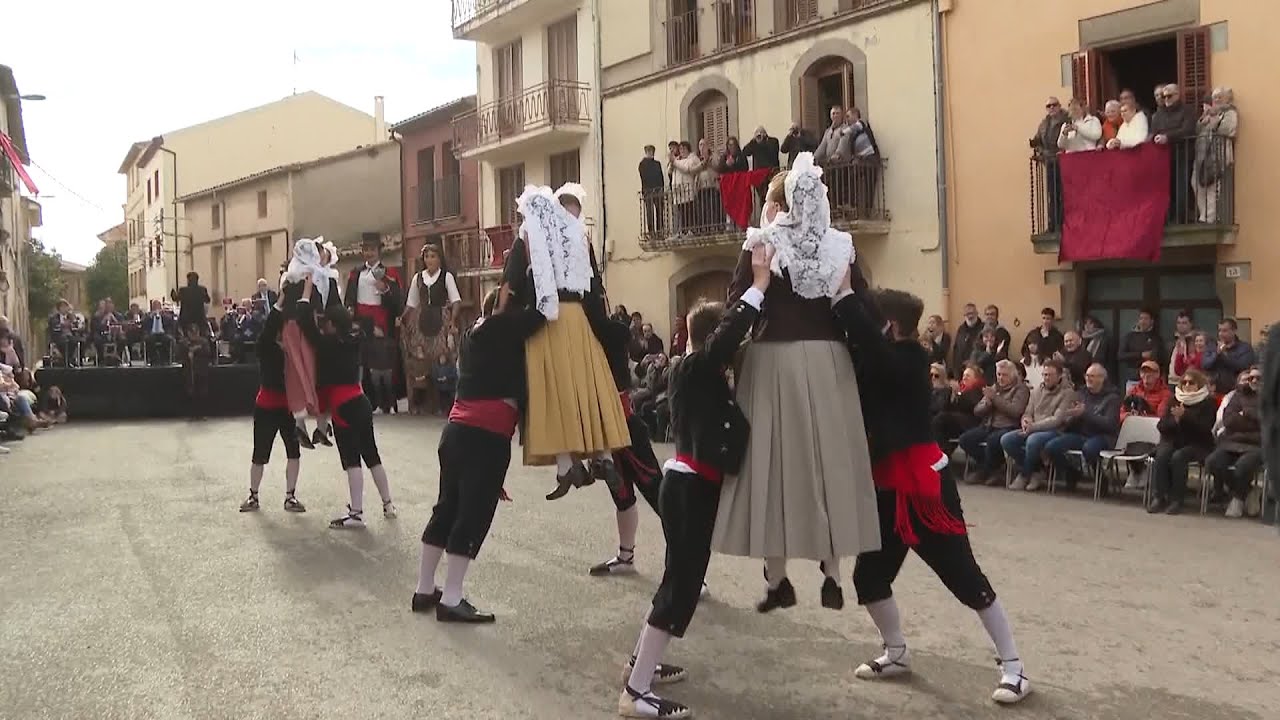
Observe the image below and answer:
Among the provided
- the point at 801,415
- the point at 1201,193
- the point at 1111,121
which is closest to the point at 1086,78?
the point at 1111,121

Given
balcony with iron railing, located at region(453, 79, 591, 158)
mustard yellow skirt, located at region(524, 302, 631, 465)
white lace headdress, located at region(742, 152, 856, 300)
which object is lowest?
mustard yellow skirt, located at region(524, 302, 631, 465)

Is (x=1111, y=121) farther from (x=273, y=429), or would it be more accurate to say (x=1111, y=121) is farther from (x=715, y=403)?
(x=715, y=403)

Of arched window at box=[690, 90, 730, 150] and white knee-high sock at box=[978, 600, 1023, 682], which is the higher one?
arched window at box=[690, 90, 730, 150]

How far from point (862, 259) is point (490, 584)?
1272cm

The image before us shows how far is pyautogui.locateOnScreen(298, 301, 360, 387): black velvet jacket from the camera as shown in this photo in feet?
29.7

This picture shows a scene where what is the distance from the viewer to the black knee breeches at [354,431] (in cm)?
900

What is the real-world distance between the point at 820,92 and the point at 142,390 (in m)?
12.3

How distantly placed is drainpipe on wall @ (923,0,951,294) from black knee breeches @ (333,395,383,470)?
1047 cm

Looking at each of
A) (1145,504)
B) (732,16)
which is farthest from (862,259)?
(1145,504)

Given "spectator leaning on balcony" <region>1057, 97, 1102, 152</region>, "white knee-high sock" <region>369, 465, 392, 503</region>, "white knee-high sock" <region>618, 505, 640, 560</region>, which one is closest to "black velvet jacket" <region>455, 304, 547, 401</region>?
"white knee-high sock" <region>618, 505, 640, 560</region>

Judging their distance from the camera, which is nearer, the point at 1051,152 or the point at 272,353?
the point at 272,353

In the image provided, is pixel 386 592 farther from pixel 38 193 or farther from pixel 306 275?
pixel 38 193

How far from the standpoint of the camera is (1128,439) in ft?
36.7

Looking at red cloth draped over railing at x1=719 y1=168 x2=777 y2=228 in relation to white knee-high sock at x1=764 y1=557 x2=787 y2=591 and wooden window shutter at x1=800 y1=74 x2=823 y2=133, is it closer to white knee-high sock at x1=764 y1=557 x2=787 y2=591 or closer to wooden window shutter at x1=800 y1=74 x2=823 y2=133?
wooden window shutter at x1=800 y1=74 x2=823 y2=133
